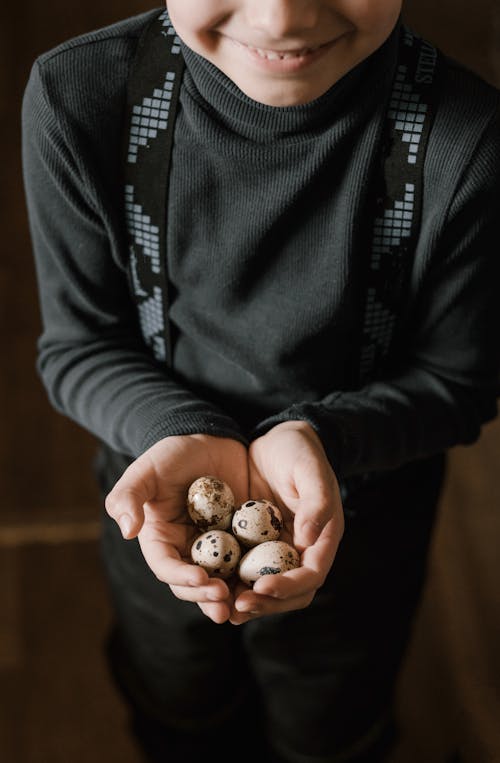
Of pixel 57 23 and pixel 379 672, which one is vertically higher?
pixel 57 23

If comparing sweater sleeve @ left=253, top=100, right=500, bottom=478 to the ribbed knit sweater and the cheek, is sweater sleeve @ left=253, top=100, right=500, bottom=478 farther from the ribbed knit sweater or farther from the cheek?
the cheek

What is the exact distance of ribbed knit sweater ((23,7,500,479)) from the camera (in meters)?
0.79

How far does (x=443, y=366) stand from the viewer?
962mm

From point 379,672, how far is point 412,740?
38 cm

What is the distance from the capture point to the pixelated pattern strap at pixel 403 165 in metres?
0.79

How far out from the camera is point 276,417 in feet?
2.90

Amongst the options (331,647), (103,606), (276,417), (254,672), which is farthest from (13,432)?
(276,417)

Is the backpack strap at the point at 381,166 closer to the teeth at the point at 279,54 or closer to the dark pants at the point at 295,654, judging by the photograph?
the teeth at the point at 279,54

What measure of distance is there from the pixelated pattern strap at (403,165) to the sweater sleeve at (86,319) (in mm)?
222

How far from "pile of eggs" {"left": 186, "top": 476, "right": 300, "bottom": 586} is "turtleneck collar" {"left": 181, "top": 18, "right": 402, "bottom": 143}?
1.05ft

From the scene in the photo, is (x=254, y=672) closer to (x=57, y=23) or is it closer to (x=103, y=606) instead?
(x=103, y=606)

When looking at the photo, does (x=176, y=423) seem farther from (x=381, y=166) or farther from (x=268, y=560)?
(x=381, y=166)

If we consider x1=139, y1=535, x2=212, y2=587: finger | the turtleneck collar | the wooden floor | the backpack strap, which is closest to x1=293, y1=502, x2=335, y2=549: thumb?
x1=139, y1=535, x2=212, y2=587: finger

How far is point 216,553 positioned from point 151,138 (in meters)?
0.38
